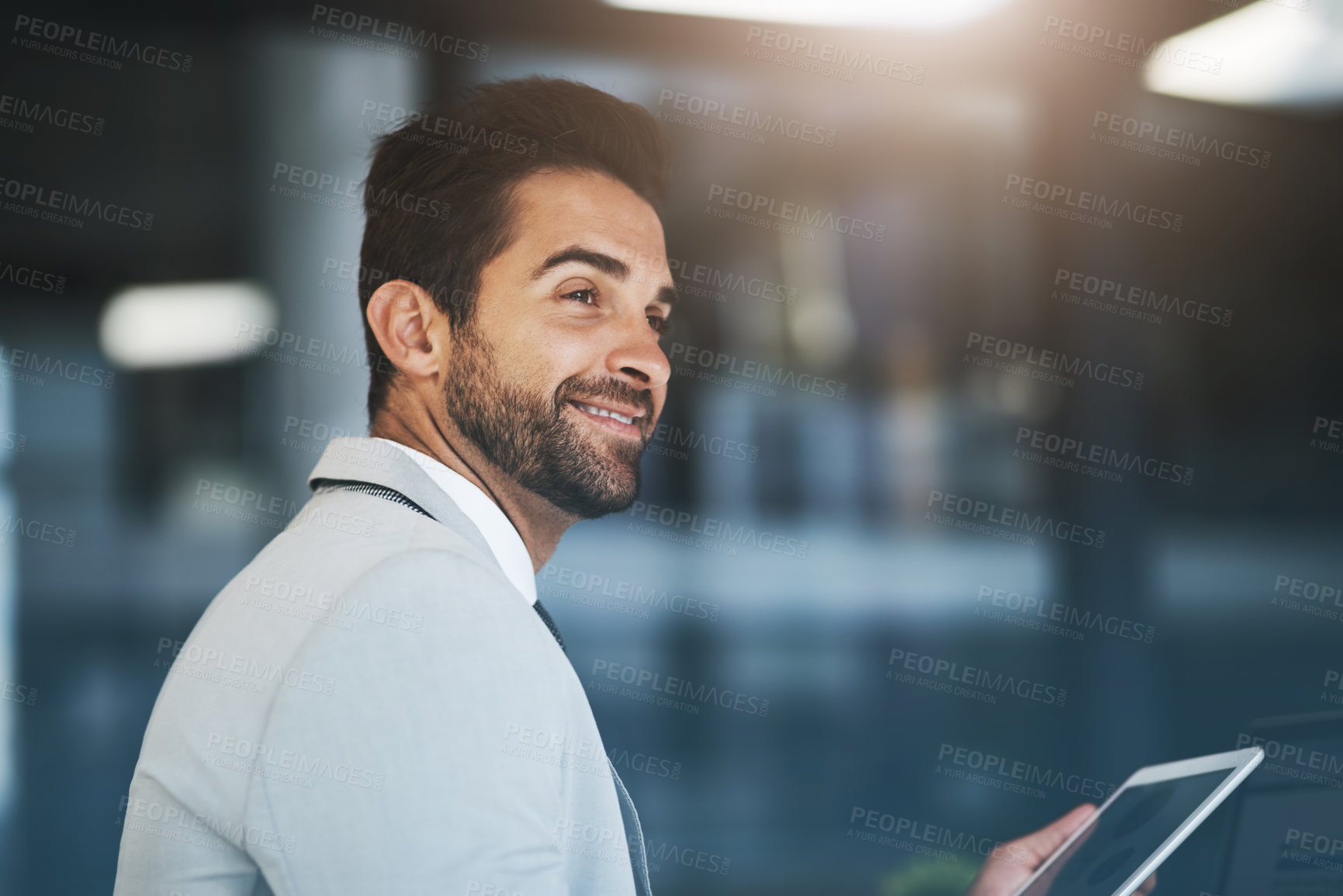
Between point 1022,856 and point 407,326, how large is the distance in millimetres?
1046

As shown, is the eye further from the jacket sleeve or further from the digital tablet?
the digital tablet

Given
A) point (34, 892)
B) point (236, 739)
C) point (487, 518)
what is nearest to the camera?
point (236, 739)

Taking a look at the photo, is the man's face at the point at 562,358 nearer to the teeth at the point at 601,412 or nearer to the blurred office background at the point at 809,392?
the teeth at the point at 601,412

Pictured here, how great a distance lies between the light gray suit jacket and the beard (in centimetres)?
34

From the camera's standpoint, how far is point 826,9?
316 centimetres

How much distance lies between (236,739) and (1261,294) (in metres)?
3.68

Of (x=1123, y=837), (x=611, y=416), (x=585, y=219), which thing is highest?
(x=585, y=219)

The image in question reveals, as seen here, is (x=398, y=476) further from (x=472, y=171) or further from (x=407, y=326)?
(x=472, y=171)

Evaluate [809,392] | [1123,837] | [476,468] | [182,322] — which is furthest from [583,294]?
[809,392]

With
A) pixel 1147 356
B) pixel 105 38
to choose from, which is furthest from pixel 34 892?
pixel 1147 356

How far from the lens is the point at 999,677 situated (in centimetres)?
375

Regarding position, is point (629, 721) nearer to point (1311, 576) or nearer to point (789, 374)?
point (789, 374)

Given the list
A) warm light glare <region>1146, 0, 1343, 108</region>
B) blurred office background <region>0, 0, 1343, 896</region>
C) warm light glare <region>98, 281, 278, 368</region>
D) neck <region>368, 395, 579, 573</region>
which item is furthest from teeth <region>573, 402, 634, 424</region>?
warm light glare <region>1146, 0, 1343, 108</region>

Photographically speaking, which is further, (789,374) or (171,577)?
(789,374)
